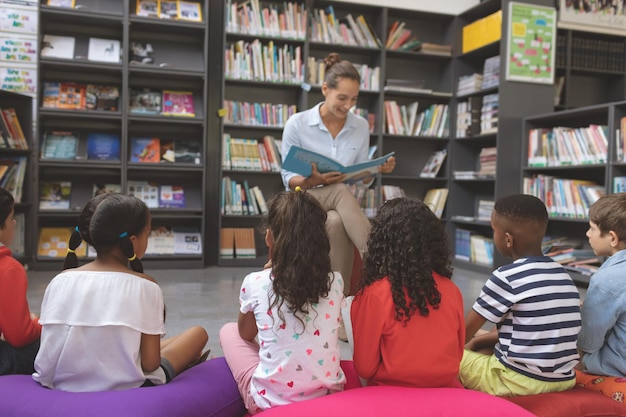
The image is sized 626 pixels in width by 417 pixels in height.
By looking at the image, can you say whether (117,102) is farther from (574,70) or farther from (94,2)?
(574,70)

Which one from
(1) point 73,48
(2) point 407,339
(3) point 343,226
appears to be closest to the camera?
(2) point 407,339

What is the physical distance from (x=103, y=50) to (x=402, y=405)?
4024 mm

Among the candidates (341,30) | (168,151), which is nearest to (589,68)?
(341,30)

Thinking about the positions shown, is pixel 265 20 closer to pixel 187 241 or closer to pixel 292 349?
pixel 187 241

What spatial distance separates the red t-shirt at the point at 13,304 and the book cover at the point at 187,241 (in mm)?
3016

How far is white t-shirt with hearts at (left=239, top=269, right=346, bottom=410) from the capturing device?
1.30 metres

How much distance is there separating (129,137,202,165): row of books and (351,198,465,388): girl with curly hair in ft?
11.1

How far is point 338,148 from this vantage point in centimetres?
Answer: 284

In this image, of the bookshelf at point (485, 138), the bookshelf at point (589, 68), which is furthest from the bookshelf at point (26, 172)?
the bookshelf at point (589, 68)

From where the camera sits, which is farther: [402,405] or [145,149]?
[145,149]

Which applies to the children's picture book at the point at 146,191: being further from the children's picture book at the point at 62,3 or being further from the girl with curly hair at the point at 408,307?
the girl with curly hair at the point at 408,307

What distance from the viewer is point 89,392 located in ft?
4.25

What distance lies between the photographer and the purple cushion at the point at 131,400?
1.24 metres

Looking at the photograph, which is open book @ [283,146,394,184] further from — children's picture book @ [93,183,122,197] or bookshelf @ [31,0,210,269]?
children's picture book @ [93,183,122,197]
